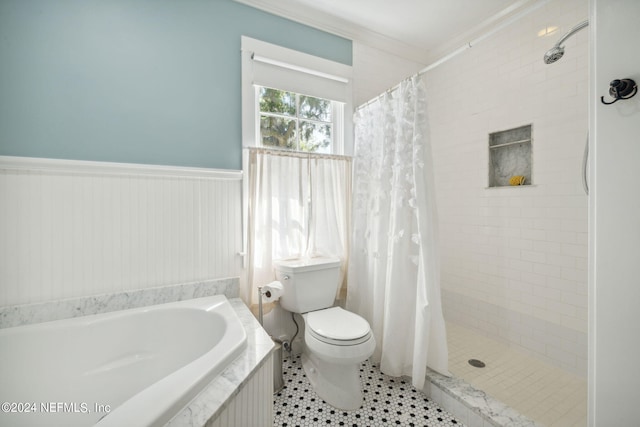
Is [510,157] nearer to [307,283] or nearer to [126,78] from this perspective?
[307,283]

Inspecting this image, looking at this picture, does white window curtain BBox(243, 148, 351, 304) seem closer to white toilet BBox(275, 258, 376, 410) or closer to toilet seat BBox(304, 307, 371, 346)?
white toilet BBox(275, 258, 376, 410)

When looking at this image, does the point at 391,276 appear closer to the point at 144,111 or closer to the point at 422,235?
the point at 422,235

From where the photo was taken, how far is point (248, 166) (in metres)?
1.92

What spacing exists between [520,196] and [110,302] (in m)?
2.79

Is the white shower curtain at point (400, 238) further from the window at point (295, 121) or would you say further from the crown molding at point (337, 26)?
the crown molding at point (337, 26)

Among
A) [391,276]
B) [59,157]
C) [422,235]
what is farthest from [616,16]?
[59,157]

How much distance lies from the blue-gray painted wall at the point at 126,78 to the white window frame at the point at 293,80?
72 mm

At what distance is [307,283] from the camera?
187cm

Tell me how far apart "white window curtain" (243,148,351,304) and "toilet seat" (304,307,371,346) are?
443mm

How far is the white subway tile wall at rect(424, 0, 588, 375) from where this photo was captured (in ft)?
5.91

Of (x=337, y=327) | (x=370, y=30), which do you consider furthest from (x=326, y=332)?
(x=370, y=30)

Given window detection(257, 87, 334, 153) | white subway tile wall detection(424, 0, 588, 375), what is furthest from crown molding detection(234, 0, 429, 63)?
window detection(257, 87, 334, 153)

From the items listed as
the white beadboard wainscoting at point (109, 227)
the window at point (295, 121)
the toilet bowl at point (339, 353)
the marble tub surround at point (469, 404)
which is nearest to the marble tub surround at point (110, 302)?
the white beadboard wainscoting at point (109, 227)

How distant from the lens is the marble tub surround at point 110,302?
1331mm
